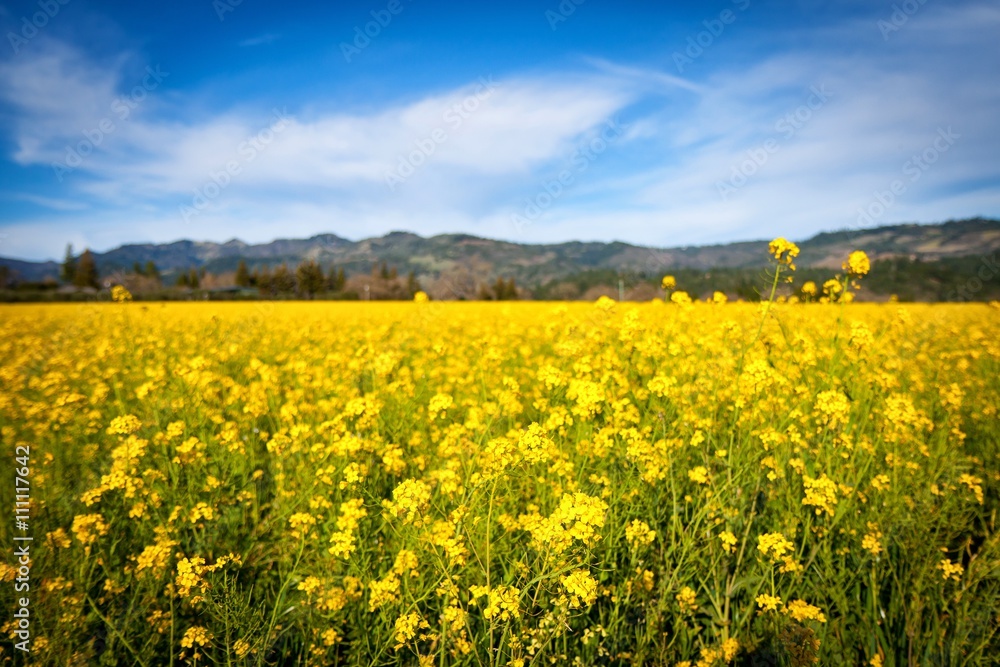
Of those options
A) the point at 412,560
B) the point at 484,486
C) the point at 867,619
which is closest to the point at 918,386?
the point at 867,619

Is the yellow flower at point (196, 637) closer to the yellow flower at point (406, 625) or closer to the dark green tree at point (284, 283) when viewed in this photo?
the yellow flower at point (406, 625)

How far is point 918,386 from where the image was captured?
468 cm

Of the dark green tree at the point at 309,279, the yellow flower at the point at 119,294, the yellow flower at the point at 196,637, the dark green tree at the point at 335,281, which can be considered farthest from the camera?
the dark green tree at the point at 335,281

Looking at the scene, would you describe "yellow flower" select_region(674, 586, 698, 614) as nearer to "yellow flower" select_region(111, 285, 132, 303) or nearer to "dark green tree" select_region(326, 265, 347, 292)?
"yellow flower" select_region(111, 285, 132, 303)

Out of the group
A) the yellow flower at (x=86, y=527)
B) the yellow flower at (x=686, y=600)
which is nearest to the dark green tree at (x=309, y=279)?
the yellow flower at (x=86, y=527)

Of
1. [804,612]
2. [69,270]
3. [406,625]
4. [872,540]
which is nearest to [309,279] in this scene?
[69,270]

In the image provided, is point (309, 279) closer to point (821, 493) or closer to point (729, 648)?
point (821, 493)

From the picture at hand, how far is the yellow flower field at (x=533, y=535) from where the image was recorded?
7.06 ft

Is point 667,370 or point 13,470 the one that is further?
point 667,370

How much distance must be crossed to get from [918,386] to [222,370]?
8030 mm

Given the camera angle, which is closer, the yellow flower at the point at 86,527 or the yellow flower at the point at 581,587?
the yellow flower at the point at 581,587

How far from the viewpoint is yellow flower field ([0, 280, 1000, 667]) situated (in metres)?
2.15

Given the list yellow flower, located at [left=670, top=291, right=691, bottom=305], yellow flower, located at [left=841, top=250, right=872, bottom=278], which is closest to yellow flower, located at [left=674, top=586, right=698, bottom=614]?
yellow flower, located at [left=841, top=250, right=872, bottom=278]

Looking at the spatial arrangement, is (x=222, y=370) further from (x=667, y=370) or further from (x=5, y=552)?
(x=667, y=370)
